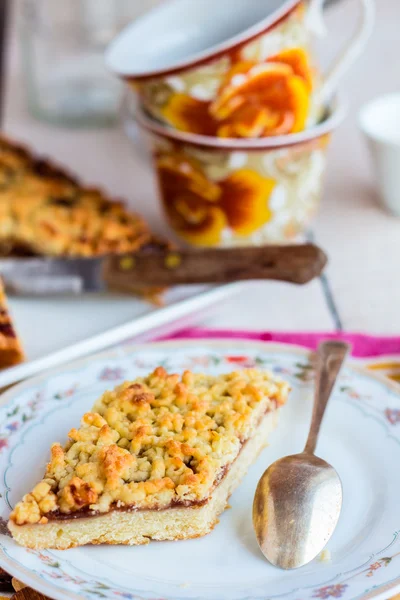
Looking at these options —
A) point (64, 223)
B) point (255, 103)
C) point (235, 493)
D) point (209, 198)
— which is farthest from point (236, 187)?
point (235, 493)

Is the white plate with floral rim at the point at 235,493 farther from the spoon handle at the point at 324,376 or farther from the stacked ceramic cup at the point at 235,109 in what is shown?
the stacked ceramic cup at the point at 235,109

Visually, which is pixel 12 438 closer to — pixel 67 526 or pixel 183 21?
pixel 67 526

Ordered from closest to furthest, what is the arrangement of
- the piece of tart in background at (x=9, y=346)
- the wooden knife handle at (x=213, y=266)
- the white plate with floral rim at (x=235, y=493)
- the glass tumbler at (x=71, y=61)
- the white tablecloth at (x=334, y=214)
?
the white plate with floral rim at (x=235, y=493) < the piece of tart in background at (x=9, y=346) < the wooden knife handle at (x=213, y=266) < the white tablecloth at (x=334, y=214) < the glass tumbler at (x=71, y=61)

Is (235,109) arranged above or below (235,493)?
above

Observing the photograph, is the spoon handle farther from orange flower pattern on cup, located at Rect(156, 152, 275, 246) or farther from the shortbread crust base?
orange flower pattern on cup, located at Rect(156, 152, 275, 246)

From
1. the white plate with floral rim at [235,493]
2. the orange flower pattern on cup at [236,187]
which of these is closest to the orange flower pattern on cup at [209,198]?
A: the orange flower pattern on cup at [236,187]

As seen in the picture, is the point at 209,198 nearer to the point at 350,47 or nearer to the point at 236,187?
the point at 236,187
